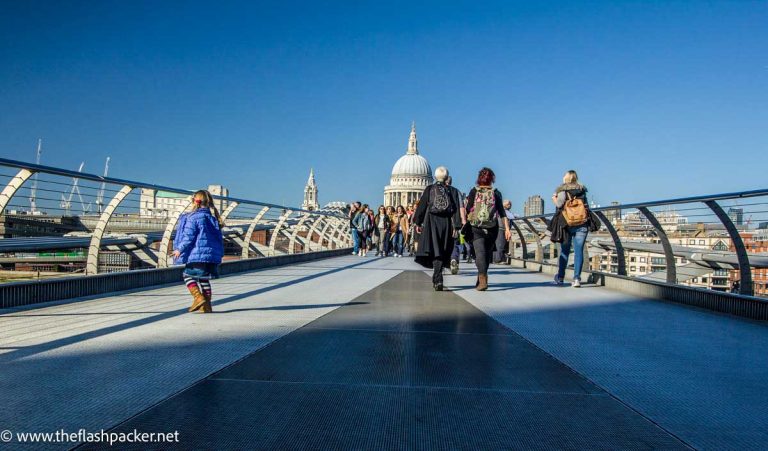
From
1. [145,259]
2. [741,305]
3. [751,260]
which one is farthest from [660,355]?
[145,259]

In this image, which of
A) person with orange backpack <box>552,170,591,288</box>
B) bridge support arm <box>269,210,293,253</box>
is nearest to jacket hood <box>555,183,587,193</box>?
person with orange backpack <box>552,170,591,288</box>

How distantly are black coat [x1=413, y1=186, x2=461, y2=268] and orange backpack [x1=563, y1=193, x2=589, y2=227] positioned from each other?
1.84 m

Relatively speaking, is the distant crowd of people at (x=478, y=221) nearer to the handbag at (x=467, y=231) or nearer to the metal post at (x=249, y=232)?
the handbag at (x=467, y=231)

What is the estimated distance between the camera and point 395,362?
13.0 feet

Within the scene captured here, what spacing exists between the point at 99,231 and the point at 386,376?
4635mm

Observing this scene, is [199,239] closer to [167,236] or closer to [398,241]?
[167,236]

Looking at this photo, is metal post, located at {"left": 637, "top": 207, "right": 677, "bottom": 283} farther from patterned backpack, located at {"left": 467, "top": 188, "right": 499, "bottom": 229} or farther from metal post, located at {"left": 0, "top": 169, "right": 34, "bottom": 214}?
metal post, located at {"left": 0, "top": 169, "right": 34, "bottom": 214}

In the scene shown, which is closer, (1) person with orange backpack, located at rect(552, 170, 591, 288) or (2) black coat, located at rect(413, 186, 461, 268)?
(2) black coat, located at rect(413, 186, 461, 268)

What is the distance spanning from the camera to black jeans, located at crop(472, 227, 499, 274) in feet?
29.3

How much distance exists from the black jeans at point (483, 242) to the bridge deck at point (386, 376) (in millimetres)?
2485

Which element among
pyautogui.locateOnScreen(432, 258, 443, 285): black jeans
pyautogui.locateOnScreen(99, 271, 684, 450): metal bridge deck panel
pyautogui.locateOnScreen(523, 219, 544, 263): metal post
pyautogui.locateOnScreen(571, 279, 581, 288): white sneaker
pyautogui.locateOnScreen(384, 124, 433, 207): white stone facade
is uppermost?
pyautogui.locateOnScreen(384, 124, 433, 207): white stone facade

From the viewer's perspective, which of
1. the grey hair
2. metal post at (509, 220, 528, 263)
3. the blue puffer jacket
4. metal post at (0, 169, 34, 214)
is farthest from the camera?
metal post at (509, 220, 528, 263)

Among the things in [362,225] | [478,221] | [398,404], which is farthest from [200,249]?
[362,225]

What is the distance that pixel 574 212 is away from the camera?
9.41 m
